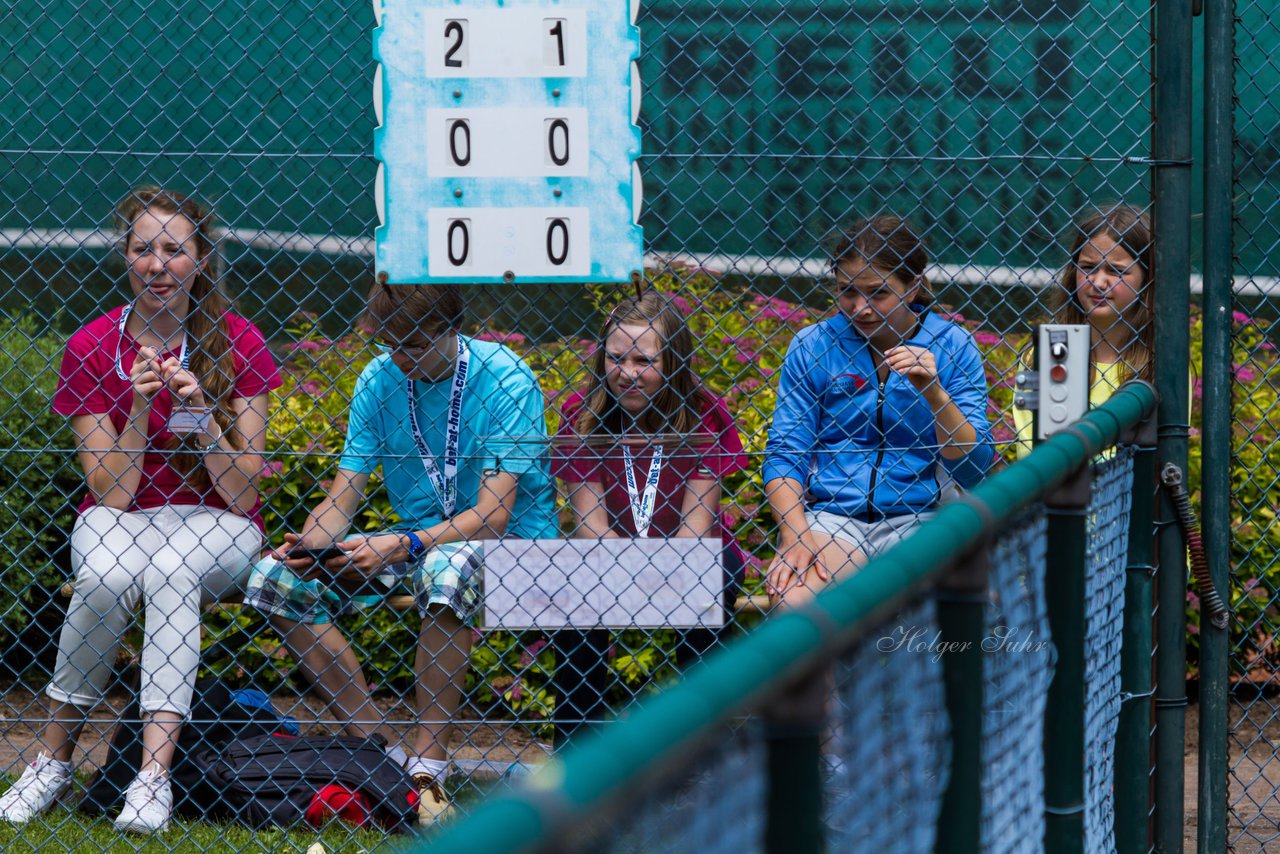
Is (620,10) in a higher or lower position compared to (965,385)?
higher

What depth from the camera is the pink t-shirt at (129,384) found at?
3871 millimetres

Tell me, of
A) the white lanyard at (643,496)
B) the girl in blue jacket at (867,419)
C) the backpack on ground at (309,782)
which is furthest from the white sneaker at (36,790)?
the girl in blue jacket at (867,419)

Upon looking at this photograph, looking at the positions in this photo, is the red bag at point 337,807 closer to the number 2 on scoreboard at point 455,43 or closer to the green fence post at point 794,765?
the number 2 on scoreboard at point 455,43

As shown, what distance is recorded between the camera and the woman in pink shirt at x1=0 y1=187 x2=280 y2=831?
3748 millimetres

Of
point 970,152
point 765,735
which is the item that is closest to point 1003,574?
point 765,735

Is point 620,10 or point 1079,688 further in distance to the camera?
point 620,10

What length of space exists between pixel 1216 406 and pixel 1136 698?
0.70 meters

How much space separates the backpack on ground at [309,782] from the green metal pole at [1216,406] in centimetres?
193

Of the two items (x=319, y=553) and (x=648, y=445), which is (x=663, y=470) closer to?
(x=648, y=445)

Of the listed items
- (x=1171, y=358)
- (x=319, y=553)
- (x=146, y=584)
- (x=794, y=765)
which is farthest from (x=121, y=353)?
(x=794, y=765)

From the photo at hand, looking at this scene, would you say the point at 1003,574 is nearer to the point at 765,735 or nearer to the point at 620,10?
the point at 765,735

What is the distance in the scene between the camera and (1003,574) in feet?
5.96

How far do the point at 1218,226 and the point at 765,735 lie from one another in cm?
240

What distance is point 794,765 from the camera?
3.33 feet
